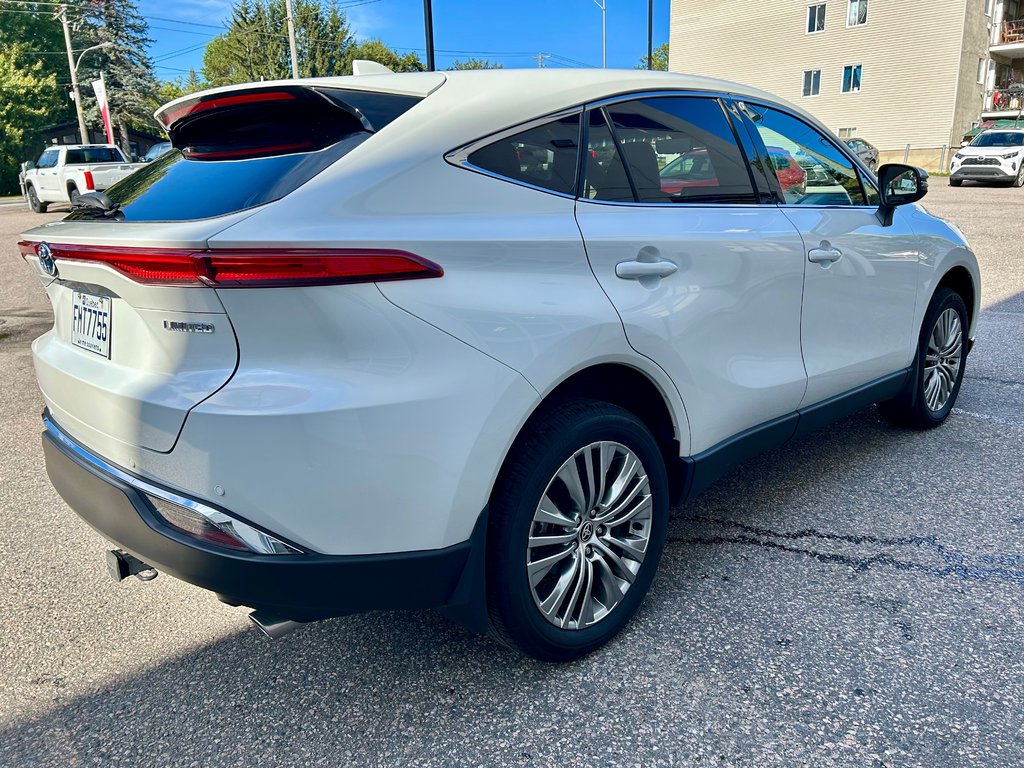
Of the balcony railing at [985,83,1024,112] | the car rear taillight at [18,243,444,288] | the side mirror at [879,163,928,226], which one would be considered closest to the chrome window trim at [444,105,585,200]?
the car rear taillight at [18,243,444,288]

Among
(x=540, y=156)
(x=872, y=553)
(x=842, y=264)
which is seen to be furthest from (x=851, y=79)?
(x=540, y=156)

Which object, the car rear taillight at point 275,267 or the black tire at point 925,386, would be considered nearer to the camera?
the car rear taillight at point 275,267

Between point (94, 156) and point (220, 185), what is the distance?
23.2 meters

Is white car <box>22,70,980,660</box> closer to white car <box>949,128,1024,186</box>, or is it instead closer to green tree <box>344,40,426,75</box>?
white car <box>949,128,1024,186</box>

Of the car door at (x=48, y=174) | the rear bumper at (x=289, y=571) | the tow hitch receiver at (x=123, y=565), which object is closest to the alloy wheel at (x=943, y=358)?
the rear bumper at (x=289, y=571)

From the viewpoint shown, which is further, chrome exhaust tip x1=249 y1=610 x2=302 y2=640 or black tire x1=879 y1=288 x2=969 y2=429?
black tire x1=879 y1=288 x2=969 y2=429

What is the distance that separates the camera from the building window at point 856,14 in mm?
37906

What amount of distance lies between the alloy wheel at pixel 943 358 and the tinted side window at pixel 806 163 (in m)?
1.08

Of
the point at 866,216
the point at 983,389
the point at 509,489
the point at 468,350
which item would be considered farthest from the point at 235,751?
the point at 983,389

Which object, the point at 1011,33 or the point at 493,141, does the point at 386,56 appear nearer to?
the point at 1011,33

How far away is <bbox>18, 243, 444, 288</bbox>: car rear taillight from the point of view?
1816mm

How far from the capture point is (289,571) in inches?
76.0

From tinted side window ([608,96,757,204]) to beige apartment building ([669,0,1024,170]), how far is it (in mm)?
38418

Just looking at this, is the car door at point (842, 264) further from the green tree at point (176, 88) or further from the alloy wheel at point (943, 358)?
the green tree at point (176, 88)
